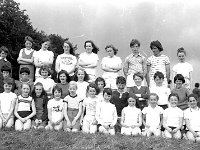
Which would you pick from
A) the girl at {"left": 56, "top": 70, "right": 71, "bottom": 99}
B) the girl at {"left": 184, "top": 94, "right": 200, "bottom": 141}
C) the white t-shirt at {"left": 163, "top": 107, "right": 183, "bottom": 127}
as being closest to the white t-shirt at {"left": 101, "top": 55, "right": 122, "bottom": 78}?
the girl at {"left": 56, "top": 70, "right": 71, "bottom": 99}

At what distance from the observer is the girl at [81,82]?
1245cm

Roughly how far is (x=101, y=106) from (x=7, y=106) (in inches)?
117

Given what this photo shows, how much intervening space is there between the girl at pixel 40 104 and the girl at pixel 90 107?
1.21 metres

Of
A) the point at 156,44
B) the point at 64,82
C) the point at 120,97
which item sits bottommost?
the point at 120,97

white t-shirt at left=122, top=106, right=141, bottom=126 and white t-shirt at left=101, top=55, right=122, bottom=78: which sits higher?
white t-shirt at left=101, top=55, right=122, bottom=78

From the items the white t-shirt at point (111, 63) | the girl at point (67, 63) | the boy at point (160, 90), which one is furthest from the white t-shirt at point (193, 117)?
the girl at point (67, 63)

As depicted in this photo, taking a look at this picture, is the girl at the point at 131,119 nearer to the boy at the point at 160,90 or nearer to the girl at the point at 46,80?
the boy at the point at 160,90

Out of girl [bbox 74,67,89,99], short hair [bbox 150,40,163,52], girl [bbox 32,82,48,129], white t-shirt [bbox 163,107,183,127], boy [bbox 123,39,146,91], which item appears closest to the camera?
white t-shirt [bbox 163,107,183,127]

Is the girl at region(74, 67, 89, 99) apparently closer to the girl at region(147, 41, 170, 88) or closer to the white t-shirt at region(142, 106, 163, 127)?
the white t-shirt at region(142, 106, 163, 127)

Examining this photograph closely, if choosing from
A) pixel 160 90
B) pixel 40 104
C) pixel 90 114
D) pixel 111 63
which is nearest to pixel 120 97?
pixel 90 114

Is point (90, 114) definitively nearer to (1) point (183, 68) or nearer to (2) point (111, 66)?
(2) point (111, 66)

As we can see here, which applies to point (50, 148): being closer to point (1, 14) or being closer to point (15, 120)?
point (15, 120)

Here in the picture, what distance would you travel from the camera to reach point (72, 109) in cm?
1183

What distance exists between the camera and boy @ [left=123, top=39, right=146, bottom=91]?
13.3 meters
